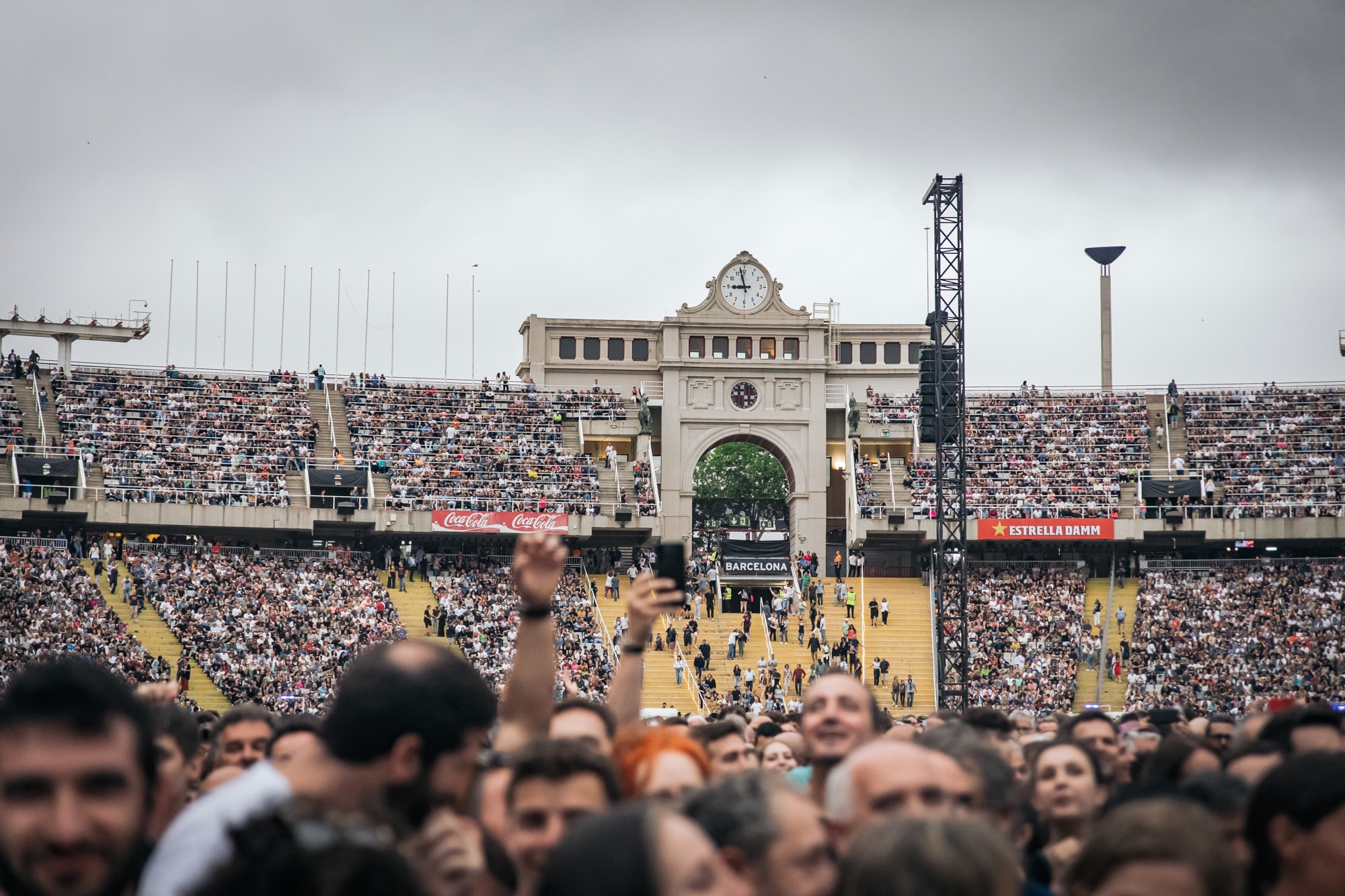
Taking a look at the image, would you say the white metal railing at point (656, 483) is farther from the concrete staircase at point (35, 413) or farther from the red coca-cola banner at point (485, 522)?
the concrete staircase at point (35, 413)

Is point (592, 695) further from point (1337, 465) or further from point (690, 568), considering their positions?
point (1337, 465)

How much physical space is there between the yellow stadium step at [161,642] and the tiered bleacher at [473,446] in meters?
9.60

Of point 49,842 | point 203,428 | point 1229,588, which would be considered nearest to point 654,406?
point 203,428

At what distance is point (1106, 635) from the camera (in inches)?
1668

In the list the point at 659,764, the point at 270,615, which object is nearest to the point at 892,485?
the point at 270,615

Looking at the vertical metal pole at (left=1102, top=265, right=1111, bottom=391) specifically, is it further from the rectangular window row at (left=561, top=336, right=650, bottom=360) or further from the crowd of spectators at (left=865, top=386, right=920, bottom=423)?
the rectangular window row at (left=561, top=336, right=650, bottom=360)

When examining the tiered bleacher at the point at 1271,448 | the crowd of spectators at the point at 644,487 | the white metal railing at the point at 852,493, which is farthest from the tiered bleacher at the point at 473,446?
the tiered bleacher at the point at 1271,448

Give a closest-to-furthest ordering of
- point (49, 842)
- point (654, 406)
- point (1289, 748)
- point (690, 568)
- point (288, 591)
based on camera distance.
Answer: point (49, 842) → point (1289, 748) → point (288, 591) → point (690, 568) → point (654, 406)

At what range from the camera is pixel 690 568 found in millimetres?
46531

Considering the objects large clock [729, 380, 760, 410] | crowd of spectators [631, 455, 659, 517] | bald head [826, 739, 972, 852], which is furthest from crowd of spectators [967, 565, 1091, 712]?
bald head [826, 739, 972, 852]

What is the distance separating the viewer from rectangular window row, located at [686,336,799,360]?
53594 millimetres

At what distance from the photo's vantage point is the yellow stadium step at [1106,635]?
3925 centimetres

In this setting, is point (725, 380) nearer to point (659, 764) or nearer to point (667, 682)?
point (667, 682)

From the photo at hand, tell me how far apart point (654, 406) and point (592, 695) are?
18921 mm
